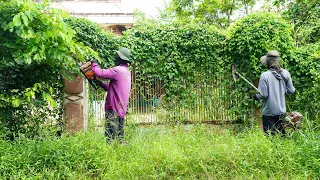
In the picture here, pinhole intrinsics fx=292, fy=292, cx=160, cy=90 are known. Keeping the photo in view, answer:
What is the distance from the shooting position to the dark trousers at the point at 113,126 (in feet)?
15.0

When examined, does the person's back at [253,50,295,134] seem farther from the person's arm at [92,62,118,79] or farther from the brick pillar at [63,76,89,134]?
the brick pillar at [63,76,89,134]

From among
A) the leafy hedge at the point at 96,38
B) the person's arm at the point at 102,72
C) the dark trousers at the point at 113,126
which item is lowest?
the dark trousers at the point at 113,126

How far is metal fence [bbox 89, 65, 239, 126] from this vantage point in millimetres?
6363

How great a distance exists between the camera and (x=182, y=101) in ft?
21.6

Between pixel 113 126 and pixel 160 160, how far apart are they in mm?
1200

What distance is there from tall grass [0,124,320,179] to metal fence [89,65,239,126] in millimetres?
2190

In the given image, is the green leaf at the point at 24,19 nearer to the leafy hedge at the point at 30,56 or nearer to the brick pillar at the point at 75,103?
the leafy hedge at the point at 30,56

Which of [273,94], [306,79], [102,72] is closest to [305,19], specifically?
[306,79]

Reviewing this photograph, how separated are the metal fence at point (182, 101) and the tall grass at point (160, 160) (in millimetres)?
2190

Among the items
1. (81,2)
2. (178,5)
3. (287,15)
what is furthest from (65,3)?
(287,15)

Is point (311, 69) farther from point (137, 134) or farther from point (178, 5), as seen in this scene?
point (178, 5)

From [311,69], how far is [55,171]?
5172mm

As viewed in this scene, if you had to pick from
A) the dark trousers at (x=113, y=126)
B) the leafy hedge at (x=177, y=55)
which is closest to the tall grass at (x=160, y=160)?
the dark trousers at (x=113, y=126)

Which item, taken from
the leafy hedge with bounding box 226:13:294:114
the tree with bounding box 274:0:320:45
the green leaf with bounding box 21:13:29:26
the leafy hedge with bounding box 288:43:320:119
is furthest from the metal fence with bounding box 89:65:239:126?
the green leaf with bounding box 21:13:29:26
